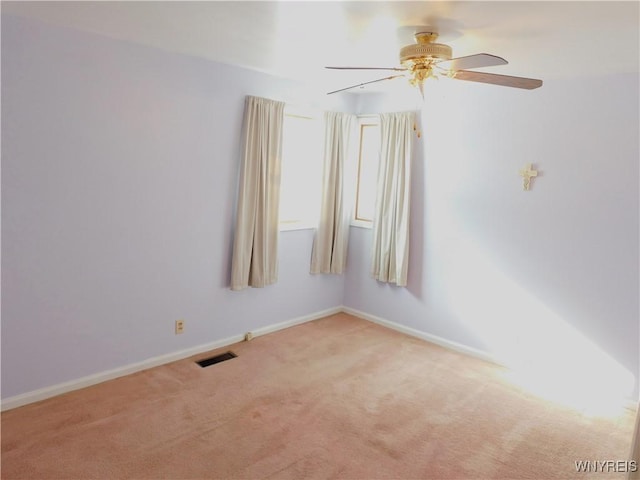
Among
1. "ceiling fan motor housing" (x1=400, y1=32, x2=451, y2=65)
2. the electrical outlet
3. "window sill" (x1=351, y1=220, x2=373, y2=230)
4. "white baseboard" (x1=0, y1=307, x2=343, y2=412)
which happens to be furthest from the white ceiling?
"white baseboard" (x1=0, y1=307, x2=343, y2=412)

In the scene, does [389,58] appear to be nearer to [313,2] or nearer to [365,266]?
[313,2]

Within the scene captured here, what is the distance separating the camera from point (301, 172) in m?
4.55

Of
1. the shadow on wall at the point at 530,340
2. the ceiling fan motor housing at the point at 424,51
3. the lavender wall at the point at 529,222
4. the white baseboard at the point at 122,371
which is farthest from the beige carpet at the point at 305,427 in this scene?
the ceiling fan motor housing at the point at 424,51

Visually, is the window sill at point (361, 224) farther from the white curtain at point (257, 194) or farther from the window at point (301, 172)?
the white curtain at point (257, 194)

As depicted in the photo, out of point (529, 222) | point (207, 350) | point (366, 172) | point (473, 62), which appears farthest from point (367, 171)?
point (473, 62)

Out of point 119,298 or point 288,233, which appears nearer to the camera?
point 119,298

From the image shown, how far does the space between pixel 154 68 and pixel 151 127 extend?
40 centimetres

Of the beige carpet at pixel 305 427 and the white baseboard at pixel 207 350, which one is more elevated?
the white baseboard at pixel 207 350

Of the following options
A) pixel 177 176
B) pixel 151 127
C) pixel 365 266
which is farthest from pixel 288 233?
pixel 151 127

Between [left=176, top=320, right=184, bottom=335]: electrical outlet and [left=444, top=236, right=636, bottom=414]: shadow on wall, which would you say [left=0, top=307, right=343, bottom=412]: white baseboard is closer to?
[left=176, top=320, right=184, bottom=335]: electrical outlet

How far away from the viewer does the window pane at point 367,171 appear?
4773 millimetres

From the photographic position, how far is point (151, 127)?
10.7ft

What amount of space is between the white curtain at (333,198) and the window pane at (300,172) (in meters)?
0.10

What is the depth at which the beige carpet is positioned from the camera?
96.4 inches
